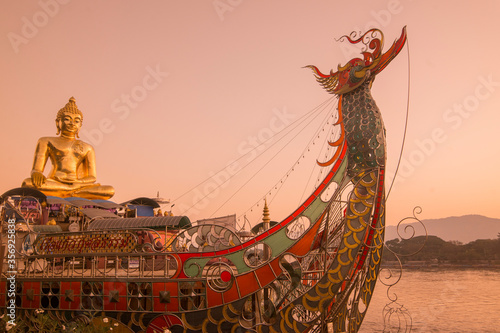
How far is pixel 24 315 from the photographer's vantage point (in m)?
6.96

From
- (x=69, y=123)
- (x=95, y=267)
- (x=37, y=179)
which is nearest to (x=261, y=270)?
(x=95, y=267)

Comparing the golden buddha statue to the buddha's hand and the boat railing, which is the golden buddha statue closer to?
the buddha's hand

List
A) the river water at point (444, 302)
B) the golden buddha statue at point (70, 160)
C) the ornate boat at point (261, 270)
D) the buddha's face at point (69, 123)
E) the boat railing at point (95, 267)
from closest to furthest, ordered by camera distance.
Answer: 1. the ornate boat at point (261, 270)
2. the boat railing at point (95, 267)
3. the golden buddha statue at point (70, 160)
4. the river water at point (444, 302)
5. the buddha's face at point (69, 123)

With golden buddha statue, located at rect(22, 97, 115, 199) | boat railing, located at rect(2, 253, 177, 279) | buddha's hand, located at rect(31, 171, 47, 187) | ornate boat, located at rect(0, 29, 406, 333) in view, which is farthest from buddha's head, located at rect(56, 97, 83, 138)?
ornate boat, located at rect(0, 29, 406, 333)

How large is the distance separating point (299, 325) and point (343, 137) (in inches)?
114

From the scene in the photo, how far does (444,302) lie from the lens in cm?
1766

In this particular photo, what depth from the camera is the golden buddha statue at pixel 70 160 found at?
1301 cm

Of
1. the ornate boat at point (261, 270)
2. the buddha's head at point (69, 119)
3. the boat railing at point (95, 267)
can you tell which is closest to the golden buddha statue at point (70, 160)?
the buddha's head at point (69, 119)

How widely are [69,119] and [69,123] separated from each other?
13cm

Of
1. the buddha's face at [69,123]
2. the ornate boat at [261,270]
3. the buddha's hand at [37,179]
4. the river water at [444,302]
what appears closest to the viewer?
the ornate boat at [261,270]

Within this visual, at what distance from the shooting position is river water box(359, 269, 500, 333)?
13305 mm

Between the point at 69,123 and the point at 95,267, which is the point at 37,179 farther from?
the point at 95,267

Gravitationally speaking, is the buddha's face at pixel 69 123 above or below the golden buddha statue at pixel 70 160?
above

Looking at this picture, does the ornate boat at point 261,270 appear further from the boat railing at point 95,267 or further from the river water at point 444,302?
the river water at point 444,302
